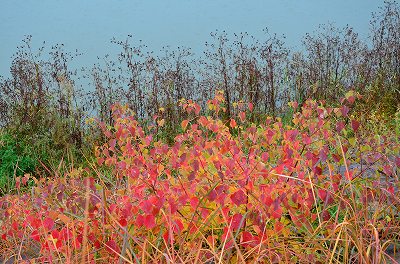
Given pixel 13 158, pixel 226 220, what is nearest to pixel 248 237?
pixel 226 220

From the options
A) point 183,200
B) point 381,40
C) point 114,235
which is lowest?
point 114,235

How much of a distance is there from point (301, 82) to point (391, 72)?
199cm

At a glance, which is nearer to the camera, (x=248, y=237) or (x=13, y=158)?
(x=248, y=237)

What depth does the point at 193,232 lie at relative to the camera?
3270 mm

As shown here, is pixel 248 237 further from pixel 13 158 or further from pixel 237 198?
pixel 13 158

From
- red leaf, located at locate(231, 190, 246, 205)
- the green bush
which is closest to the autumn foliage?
red leaf, located at locate(231, 190, 246, 205)

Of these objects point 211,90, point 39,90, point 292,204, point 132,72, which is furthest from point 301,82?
point 292,204

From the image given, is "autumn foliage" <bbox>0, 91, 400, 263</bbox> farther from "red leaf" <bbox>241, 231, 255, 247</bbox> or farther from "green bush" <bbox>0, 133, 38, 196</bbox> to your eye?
"green bush" <bbox>0, 133, 38, 196</bbox>

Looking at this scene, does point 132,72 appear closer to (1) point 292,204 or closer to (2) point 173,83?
(2) point 173,83

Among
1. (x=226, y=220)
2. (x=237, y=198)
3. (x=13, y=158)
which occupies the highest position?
(x=237, y=198)

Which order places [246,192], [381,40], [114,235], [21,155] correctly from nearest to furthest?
1. [246,192]
2. [114,235]
3. [21,155]
4. [381,40]

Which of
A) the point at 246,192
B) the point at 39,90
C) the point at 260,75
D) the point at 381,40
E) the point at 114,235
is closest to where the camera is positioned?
the point at 246,192

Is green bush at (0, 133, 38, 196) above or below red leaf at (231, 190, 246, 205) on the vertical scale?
below

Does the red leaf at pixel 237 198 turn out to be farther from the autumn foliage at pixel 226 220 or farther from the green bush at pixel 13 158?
the green bush at pixel 13 158
